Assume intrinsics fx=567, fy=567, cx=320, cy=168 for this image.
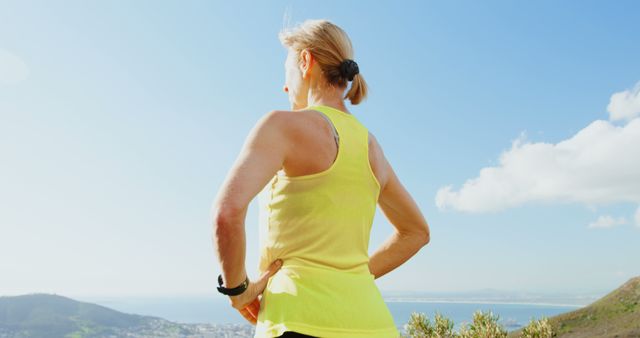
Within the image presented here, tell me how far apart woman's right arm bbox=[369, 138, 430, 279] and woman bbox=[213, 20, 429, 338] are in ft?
1.78

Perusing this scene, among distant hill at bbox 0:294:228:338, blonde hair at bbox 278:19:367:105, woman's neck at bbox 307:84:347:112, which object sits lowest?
woman's neck at bbox 307:84:347:112

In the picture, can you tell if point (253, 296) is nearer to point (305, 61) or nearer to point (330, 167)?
point (330, 167)

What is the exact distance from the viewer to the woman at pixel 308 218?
1.88 m

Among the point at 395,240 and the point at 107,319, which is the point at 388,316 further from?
the point at 107,319

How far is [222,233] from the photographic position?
1.79 metres

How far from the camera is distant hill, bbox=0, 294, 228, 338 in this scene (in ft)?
511

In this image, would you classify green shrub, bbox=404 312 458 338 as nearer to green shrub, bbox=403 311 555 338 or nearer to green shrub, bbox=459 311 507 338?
green shrub, bbox=403 311 555 338

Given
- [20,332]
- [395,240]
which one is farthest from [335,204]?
[20,332]

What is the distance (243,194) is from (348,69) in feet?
2.55

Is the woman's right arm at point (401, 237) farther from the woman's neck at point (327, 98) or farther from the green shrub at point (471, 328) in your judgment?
the green shrub at point (471, 328)

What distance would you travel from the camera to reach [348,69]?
2.30 meters

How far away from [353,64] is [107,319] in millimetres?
186482

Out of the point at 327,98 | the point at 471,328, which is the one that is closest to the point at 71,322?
the point at 471,328

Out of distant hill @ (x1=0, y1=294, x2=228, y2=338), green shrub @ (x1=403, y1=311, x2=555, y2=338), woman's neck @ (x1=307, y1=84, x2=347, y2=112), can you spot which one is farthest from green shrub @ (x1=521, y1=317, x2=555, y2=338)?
distant hill @ (x1=0, y1=294, x2=228, y2=338)
